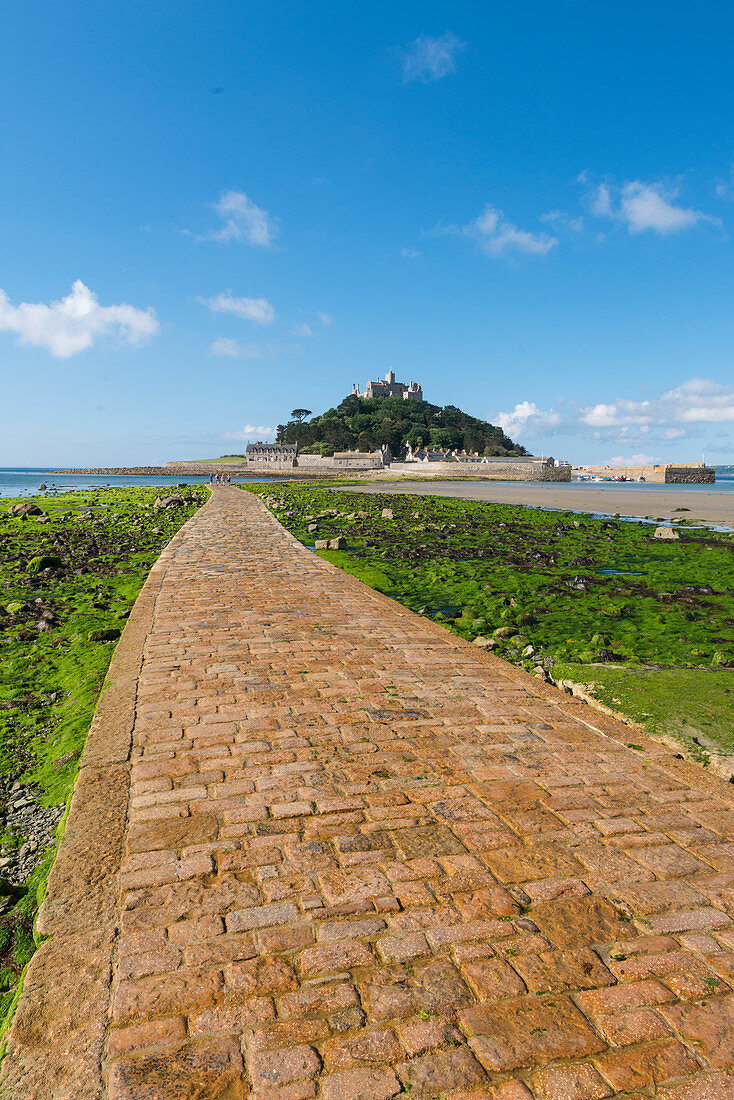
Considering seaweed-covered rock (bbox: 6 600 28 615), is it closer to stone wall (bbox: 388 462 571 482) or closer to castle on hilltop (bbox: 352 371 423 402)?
stone wall (bbox: 388 462 571 482)

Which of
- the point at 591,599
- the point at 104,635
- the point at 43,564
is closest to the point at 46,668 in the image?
the point at 104,635

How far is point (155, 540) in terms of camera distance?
1778 centimetres

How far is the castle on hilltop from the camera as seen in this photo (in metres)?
173

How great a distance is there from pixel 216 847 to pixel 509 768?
2.03 metres

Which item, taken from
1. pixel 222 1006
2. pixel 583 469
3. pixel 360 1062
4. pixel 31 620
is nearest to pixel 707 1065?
pixel 360 1062

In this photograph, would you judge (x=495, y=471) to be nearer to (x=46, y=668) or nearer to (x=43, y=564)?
(x=43, y=564)

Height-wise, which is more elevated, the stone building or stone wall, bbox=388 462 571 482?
the stone building

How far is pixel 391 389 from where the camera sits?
175 metres

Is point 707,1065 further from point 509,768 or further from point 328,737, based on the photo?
point 328,737

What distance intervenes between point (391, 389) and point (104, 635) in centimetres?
17349

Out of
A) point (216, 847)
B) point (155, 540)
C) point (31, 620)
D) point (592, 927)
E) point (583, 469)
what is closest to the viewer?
point (592, 927)

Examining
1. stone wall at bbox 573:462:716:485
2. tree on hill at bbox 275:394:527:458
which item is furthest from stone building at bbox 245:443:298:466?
stone wall at bbox 573:462:716:485

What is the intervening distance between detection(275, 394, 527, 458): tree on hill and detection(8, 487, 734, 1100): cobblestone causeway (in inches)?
5210

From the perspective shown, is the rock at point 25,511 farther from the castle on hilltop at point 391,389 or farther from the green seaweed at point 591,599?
the castle on hilltop at point 391,389
